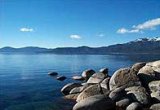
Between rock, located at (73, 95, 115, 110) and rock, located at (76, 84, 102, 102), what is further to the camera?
rock, located at (76, 84, 102, 102)

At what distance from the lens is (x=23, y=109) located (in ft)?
84.5

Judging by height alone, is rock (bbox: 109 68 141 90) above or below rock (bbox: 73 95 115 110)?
above

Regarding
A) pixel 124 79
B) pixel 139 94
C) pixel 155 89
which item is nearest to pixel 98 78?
pixel 124 79

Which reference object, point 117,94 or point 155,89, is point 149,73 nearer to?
point 155,89

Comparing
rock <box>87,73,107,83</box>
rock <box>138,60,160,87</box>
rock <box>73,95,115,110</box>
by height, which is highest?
rock <box>138,60,160,87</box>

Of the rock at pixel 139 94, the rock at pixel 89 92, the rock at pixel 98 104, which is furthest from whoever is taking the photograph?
the rock at pixel 89 92

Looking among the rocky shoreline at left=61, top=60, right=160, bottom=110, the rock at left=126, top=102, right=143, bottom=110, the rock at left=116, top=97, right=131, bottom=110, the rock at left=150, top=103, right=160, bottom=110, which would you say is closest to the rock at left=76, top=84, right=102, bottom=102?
the rocky shoreline at left=61, top=60, right=160, bottom=110

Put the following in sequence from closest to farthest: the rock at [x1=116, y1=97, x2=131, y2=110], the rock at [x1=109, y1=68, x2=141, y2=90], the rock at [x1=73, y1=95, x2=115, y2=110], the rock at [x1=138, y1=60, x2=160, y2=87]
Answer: the rock at [x1=73, y1=95, x2=115, y2=110] → the rock at [x1=116, y1=97, x2=131, y2=110] → the rock at [x1=109, y1=68, x2=141, y2=90] → the rock at [x1=138, y1=60, x2=160, y2=87]

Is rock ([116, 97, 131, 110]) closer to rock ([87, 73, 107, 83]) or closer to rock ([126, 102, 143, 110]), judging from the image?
rock ([126, 102, 143, 110])

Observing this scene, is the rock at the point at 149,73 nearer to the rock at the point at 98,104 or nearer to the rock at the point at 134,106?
the rock at the point at 134,106

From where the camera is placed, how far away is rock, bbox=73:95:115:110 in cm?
2334

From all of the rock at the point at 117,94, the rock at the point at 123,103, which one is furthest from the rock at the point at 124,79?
the rock at the point at 123,103

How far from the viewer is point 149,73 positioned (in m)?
32.3

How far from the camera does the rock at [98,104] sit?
2334 centimetres
